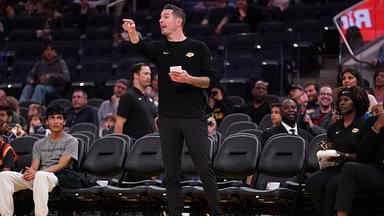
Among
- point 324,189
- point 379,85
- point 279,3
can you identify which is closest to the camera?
point 324,189

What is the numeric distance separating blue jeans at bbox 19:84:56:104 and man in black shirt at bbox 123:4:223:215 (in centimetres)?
749

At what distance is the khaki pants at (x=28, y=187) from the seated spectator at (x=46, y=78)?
555 cm

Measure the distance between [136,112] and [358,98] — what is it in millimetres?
2958

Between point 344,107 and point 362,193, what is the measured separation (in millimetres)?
836

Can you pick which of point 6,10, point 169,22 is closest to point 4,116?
point 169,22

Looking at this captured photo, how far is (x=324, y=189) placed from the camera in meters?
8.82

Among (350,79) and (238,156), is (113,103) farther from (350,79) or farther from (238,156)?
(350,79)

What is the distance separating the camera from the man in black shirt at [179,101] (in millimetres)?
8188

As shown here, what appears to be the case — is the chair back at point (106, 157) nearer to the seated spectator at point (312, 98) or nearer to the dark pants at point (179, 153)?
the dark pants at point (179, 153)

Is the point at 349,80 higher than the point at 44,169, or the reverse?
the point at 349,80

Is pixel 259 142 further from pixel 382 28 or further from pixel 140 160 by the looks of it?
pixel 382 28

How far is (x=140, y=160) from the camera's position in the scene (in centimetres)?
1040

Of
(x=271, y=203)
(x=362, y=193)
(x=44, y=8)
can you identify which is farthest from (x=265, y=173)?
(x=44, y=8)

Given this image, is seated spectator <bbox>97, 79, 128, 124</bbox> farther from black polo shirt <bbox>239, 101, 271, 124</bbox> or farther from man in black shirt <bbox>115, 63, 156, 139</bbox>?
man in black shirt <bbox>115, 63, 156, 139</bbox>
